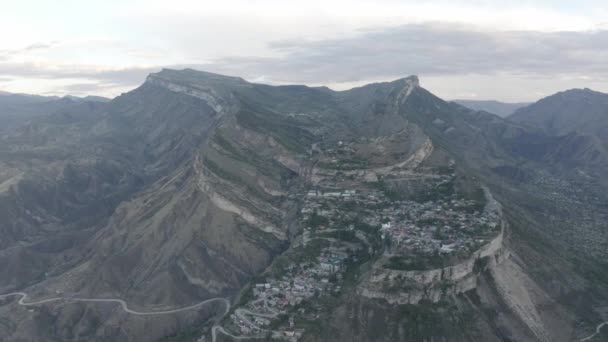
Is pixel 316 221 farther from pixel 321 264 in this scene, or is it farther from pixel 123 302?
pixel 123 302

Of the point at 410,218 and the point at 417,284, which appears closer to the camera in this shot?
the point at 417,284

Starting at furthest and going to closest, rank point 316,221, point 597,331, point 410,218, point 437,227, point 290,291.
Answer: point 316,221 → point 410,218 → point 437,227 → point 290,291 → point 597,331

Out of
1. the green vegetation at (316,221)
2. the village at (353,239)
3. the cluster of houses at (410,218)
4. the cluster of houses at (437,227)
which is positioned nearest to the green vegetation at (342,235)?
the village at (353,239)

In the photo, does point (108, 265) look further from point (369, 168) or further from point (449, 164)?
point (449, 164)

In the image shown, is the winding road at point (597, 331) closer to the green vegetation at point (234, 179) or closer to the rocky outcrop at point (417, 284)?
the rocky outcrop at point (417, 284)

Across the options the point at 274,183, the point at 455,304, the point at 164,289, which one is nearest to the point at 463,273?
the point at 455,304

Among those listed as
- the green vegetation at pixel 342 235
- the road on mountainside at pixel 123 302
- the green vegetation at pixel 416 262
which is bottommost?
the road on mountainside at pixel 123 302

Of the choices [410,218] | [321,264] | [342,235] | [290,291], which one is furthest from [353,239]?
[290,291]

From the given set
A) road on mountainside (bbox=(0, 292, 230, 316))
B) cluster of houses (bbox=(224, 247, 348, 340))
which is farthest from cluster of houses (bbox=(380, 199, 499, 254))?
road on mountainside (bbox=(0, 292, 230, 316))

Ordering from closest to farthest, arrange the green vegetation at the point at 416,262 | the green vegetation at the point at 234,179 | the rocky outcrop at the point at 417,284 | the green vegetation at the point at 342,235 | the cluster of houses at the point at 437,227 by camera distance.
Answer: the rocky outcrop at the point at 417,284
the green vegetation at the point at 416,262
the cluster of houses at the point at 437,227
the green vegetation at the point at 342,235
the green vegetation at the point at 234,179

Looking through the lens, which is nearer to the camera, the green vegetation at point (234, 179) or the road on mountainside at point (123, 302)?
the road on mountainside at point (123, 302)

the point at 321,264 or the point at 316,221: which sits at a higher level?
the point at 316,221

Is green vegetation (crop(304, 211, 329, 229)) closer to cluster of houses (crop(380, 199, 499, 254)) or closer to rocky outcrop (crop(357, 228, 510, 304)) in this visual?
cluster of houses (crop(380, 199, 499, 254))
